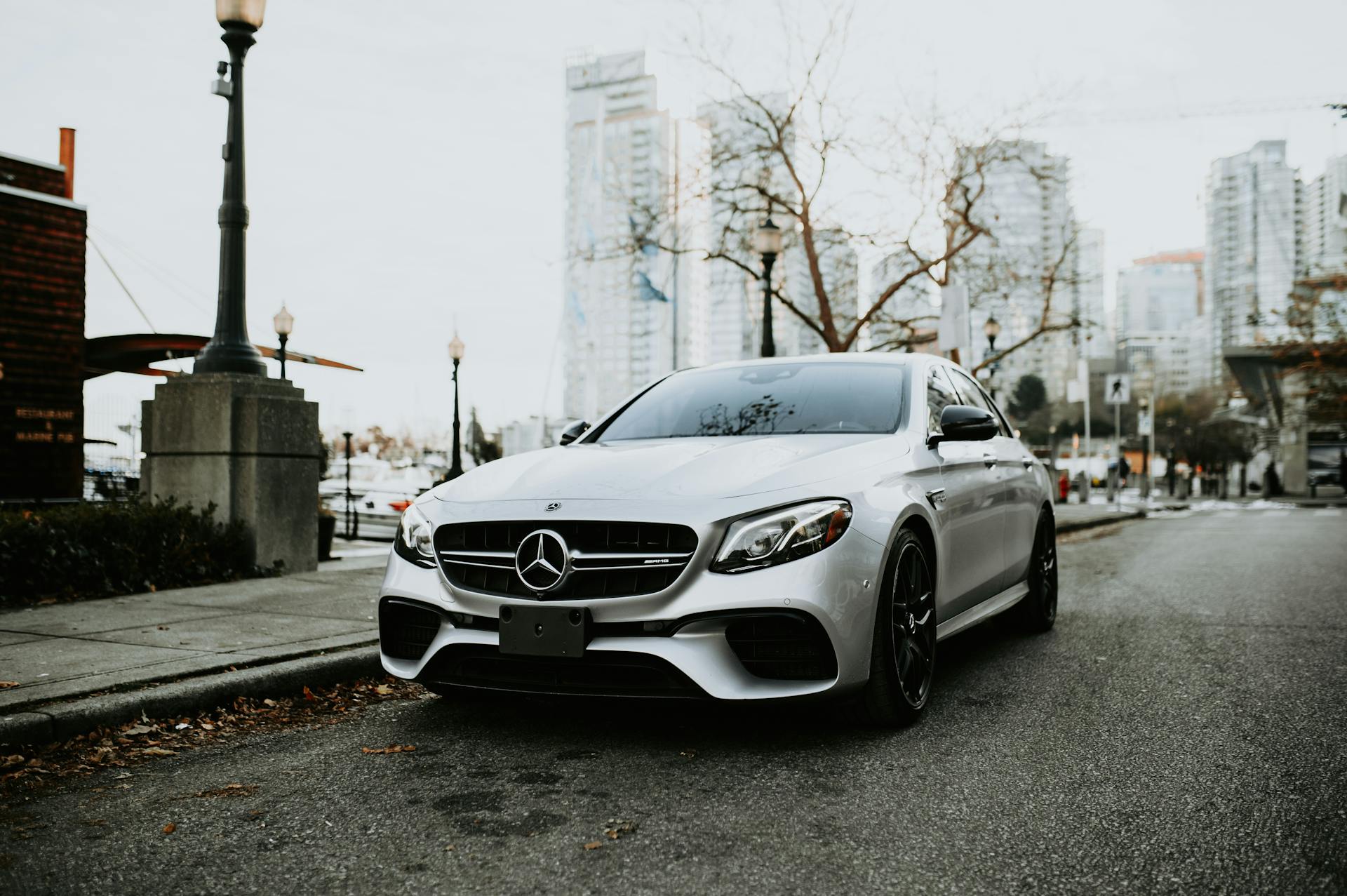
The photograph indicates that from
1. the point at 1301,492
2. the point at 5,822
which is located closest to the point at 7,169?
the point at 5,822

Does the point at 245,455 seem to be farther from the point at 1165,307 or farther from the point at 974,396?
the point at 1165,307

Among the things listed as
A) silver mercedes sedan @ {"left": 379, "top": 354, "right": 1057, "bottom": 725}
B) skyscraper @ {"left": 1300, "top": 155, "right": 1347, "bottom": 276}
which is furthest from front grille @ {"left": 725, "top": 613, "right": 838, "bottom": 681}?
skyscraper @ {"left": 1300, "top": 155, "right": 1347, "bottom": 276}

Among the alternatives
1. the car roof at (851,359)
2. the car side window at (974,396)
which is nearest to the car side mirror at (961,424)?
the car roof at (851,359)

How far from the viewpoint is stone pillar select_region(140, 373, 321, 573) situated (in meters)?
8.59

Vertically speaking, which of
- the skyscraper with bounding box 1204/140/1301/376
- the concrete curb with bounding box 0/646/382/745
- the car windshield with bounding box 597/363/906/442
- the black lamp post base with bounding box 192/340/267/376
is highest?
the skyscraper with bounding box 1204/140/1301/376

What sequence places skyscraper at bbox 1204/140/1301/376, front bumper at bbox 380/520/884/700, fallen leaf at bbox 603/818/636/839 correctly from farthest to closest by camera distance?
skyscraper at bbox 1204/140/1301/376 < front bumper at bbox 380/520/884/700 < fallen leaf at bbox 603/818/636/839

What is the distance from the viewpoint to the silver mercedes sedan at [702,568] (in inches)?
148

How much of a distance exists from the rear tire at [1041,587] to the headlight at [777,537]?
3.17 meters

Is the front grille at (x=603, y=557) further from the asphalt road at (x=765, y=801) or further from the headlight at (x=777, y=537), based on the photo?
the asphalt road at (x=765, y=801)

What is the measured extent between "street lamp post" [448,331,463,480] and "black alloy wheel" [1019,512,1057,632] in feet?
59.7

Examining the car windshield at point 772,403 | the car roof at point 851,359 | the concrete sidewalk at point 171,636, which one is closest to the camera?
the concrete sidewalk at point 171,636

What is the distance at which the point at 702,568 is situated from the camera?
3.78 metres

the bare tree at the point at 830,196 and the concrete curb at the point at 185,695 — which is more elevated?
the bare tree at the point at 830,196

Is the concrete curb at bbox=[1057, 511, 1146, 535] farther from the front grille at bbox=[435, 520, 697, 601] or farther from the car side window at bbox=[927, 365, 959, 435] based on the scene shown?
the front grille at bbox=[435, 520, 697, 601]
